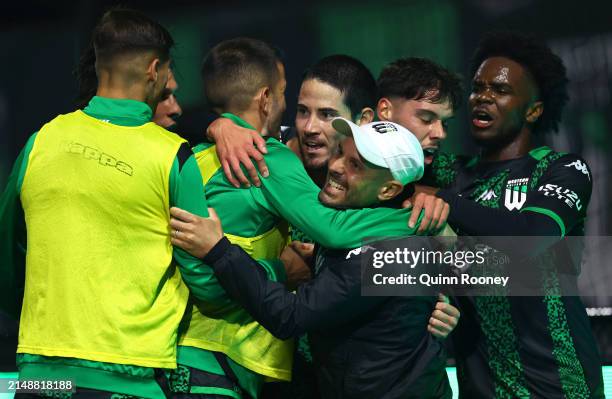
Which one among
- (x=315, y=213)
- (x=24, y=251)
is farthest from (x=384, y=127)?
(x=24, y=251)

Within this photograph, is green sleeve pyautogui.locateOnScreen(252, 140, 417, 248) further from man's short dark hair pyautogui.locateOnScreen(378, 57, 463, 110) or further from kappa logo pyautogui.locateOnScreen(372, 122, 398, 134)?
man's short dark hair pyautogui.locateOnScreen(378, 57, 463, 110)

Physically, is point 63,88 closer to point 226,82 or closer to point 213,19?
point 213,19

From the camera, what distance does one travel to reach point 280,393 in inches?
131

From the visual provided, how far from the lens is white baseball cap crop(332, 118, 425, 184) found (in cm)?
288

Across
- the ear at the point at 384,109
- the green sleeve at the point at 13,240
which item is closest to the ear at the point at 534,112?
the ear at the point at 384,109

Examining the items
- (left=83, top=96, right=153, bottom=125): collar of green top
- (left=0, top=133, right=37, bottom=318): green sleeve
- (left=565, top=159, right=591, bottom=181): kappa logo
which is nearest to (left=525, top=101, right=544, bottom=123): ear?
(left=565, top=159, right=591, bottom=181): kappa logo

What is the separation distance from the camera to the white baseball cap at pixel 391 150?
2877 mm

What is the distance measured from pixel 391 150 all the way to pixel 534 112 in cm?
113

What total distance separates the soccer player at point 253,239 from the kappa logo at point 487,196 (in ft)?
2.45

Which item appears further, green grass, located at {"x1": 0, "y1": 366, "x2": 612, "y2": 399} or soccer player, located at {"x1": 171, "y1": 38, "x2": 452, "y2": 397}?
green grass, located at {"x1": 0, "y1": 366, "x2": 612, "y2": 399}

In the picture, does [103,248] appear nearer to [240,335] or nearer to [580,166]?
[240,335]

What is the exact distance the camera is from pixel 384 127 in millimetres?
2951

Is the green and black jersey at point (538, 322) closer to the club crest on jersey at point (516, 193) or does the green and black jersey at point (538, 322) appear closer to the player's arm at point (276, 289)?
the club crest on jersey at point (516, 193)

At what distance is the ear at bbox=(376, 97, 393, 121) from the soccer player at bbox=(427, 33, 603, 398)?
331mm
